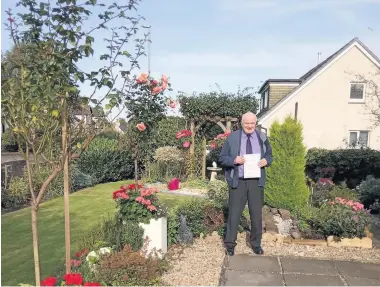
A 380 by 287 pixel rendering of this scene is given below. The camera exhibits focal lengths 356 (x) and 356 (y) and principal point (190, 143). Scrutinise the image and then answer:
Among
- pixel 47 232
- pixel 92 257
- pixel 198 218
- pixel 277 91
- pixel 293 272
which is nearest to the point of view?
pixel 92 257

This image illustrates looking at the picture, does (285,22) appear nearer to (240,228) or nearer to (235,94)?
(240,228)

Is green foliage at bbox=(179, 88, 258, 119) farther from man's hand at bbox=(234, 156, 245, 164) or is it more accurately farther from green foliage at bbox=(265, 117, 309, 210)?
man's hand at bbox=(234, 156, 245, 164)

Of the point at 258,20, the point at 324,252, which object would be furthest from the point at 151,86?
the point at 324,252

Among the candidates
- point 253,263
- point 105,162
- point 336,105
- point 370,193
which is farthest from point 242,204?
point 336,105

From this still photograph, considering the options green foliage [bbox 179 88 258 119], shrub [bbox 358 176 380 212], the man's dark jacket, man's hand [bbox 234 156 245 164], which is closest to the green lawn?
the man's dark jacket

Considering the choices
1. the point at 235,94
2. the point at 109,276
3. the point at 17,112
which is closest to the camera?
the point at 17,112

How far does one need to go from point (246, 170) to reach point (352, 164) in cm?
943

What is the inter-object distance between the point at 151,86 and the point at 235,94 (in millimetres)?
6681

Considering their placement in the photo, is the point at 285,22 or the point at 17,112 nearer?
A: the point at 17,112

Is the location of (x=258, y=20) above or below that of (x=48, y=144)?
above

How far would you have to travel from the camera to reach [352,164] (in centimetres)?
1247

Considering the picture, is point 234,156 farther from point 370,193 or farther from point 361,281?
point 370,193

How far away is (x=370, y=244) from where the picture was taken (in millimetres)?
5141

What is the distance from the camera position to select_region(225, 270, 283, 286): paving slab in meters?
3.77
